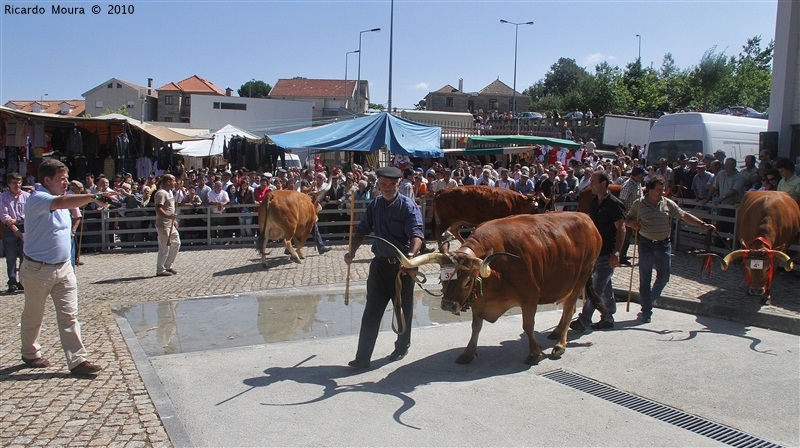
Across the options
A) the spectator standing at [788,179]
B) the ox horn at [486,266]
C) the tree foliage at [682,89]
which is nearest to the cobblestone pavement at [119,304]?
the spectator standing at [788,179]

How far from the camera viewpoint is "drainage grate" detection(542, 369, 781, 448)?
4922mm

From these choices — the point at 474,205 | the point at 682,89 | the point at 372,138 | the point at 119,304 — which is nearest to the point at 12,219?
the point at 119,304

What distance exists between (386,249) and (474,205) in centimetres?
638

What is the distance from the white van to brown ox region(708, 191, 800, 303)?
6.79 meters

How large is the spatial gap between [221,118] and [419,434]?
50.9 m

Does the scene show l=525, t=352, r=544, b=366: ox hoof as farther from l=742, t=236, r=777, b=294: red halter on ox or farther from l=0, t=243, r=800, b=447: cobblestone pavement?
l=0, t=243, r=800, b=447: cobblestone pavement

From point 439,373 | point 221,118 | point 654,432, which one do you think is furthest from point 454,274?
point 221,118

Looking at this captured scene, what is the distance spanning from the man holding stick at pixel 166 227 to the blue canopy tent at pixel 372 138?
6371mm

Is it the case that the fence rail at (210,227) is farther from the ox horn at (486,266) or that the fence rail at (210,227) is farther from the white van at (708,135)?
the ox horn at (486,266)

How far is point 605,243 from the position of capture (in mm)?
7953

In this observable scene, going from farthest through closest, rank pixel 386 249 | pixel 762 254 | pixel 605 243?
pixel 762 254 → pixel 605 243 → pixel 386 249

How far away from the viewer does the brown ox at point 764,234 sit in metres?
8.05

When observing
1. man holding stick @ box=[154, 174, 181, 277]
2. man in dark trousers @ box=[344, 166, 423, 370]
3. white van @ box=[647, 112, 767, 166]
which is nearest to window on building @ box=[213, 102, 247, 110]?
white van @ box=[647, 112, 767, 166]

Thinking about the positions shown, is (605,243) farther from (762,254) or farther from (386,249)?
(386,249)
